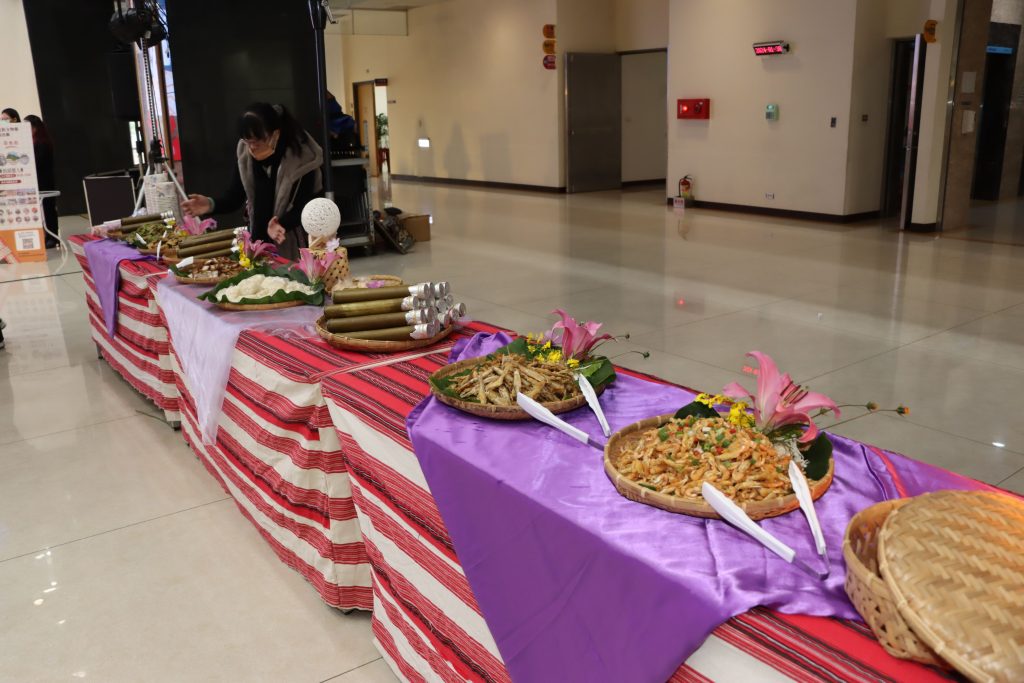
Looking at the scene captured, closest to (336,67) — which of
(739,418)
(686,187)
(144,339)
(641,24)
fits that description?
(641,24)

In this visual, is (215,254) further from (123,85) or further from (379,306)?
(123,85)

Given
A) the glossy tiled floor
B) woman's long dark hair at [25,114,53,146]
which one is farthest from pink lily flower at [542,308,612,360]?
woman's long dark hair at [25,114,53,146]

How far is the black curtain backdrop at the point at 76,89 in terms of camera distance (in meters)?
13.4

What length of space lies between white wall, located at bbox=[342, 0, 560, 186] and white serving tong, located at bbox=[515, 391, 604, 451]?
42.9ft

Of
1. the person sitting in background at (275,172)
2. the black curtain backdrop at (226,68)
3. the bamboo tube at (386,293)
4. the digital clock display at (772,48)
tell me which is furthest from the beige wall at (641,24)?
the bamboo tube at (386,293)

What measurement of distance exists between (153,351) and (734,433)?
128 inches

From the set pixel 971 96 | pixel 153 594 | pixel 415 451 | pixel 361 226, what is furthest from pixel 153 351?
pixel 971 96

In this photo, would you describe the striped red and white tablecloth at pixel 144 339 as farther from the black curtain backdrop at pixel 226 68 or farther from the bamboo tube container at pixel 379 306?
the black curtain backdrop at pixel 226 68

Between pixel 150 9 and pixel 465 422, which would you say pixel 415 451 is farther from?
pixel 150 9

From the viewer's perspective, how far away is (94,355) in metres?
5.31

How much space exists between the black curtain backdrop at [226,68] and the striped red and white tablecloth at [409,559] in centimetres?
717

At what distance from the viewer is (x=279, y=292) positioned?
295cm

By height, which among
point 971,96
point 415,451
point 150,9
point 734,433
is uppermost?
point 150,9

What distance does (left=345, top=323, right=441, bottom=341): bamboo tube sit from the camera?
2.42 metres
